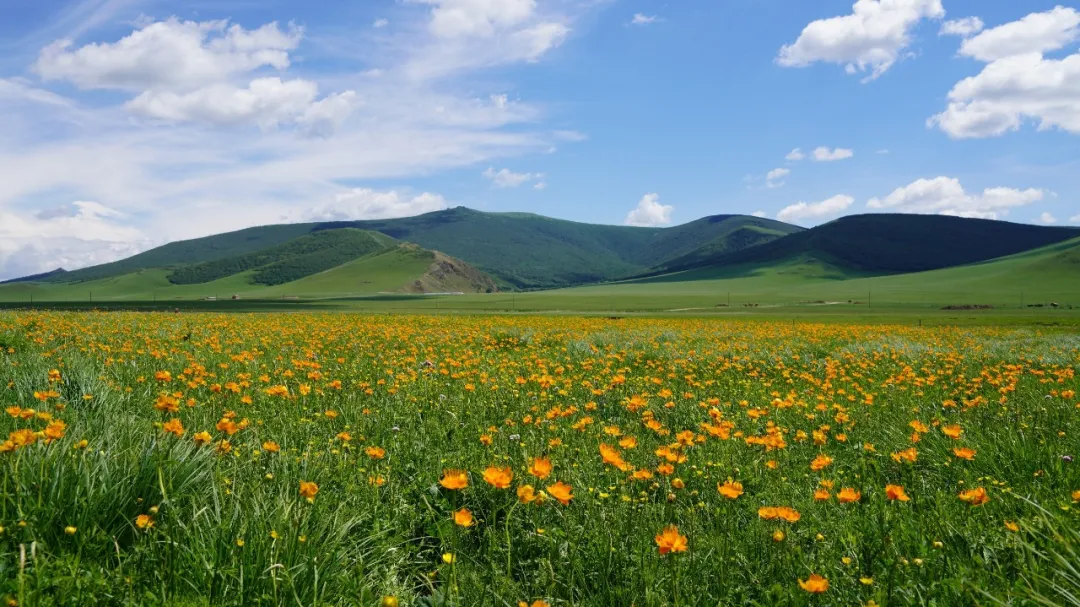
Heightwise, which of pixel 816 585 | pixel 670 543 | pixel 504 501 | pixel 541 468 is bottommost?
pixel 504 501

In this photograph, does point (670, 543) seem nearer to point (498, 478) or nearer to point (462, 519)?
point (498, 478)

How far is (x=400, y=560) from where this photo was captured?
356cm

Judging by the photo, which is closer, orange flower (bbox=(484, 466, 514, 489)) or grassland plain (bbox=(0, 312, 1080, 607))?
grassland plain (bbox=(0, 312, 1080, 607))

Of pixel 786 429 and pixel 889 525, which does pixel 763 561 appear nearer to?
pixel 889 525

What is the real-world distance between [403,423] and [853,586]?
4495mm

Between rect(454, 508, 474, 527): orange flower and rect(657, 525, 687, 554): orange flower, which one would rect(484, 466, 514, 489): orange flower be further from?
rect(657, 525, 687, 554): orange flower

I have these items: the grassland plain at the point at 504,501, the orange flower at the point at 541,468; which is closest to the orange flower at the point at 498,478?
the grassland plain at the point at 504,501

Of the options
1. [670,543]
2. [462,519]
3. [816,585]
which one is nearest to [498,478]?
[462,519]

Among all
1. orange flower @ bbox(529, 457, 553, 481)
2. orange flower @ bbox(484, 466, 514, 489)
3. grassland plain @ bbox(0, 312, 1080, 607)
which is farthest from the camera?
orange flower @ bbox(529, 457, 553, 481)

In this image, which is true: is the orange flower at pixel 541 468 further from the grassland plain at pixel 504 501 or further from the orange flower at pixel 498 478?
the orange flower at pixel 498 478

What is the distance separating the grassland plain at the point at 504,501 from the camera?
2.93m

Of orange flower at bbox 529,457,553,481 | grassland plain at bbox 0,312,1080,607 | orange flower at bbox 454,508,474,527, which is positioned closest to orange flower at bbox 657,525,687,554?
grassland plain at bbox 0,312,1080,607

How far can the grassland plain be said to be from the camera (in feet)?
9.61

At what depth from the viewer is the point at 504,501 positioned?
4.34m
